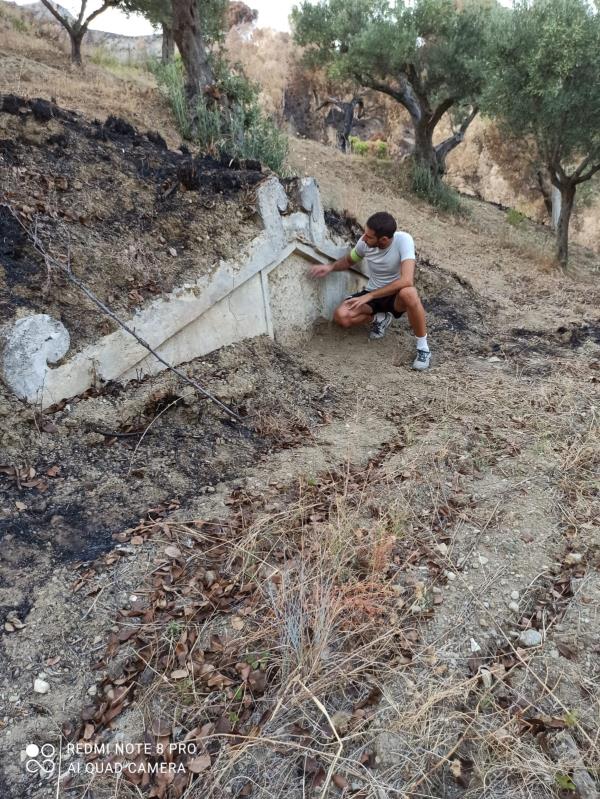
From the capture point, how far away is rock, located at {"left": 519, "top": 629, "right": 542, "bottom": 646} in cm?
245

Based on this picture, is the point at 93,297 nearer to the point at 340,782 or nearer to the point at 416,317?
the point at 416,317

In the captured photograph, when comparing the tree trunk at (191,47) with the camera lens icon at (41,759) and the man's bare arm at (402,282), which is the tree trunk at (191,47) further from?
the camera lens icon at (41,759)

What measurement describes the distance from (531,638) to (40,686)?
2077 millimetres

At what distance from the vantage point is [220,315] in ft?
14.3

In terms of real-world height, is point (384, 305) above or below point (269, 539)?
above

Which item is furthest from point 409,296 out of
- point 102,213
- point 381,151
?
point 381,151

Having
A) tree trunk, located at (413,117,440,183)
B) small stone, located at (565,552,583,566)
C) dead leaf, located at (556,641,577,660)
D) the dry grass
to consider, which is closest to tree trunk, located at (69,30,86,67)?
the dry grass

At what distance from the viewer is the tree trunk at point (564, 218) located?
1023 cm

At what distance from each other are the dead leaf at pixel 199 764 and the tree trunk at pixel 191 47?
9.30 meters

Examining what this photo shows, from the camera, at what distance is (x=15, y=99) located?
4.66m

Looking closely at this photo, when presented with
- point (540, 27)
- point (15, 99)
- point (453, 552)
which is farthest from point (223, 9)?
point (453, 552)

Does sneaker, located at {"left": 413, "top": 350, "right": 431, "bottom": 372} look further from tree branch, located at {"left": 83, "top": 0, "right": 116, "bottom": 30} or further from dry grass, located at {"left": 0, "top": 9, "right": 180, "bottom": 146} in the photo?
tree branch, located at {"left": 83, "top": 0, "right": 116, "bottom": 30}

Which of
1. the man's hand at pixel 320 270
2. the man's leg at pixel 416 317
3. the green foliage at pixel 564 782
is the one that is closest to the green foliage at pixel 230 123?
the man's hand at pixel 320 270

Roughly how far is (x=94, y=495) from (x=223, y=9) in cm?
1552
